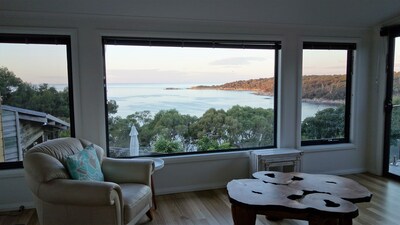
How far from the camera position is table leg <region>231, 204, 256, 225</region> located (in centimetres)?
234

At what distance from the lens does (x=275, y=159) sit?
3.73 m

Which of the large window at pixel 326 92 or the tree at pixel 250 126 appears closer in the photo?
the tree at pixel 250 126

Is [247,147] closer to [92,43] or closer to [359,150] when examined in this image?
[359,150]

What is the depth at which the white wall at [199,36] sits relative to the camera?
10.6ft

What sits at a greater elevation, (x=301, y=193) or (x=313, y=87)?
(x=313, y=87)

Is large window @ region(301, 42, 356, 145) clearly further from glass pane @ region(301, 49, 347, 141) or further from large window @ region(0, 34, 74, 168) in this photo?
large window @ region(0, 34, 74, 168)

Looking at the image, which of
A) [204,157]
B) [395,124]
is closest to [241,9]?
[204,157]

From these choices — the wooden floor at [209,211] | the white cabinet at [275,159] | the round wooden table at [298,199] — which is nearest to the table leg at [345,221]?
the round wooden table at [298,199]

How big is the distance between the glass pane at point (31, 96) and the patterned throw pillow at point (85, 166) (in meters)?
0.91

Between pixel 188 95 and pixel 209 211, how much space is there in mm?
1467

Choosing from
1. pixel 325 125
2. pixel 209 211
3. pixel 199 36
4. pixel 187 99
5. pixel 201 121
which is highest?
pixel 199 36

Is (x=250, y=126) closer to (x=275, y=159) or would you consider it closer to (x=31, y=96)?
(x=275, y=159)

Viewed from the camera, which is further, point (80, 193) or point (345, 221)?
point (80, 193)

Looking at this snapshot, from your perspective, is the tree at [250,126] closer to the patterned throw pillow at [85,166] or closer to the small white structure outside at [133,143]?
the small white structure outside at [133,143]
